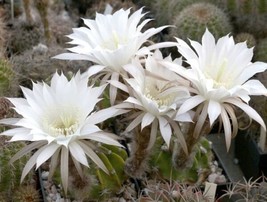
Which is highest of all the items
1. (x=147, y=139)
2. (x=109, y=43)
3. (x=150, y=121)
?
(x=109, y=43)

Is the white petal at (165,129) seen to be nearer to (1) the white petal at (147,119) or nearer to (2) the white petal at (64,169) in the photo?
(1) the white petal at (147,119)

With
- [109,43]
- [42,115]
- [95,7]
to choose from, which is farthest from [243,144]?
[95,7]

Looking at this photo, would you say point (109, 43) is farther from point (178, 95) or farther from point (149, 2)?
point (149, 2)

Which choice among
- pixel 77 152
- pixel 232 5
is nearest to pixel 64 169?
pixel 77 152

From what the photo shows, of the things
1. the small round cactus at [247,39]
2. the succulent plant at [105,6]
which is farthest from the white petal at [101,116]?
the succulent plant at [105,6]

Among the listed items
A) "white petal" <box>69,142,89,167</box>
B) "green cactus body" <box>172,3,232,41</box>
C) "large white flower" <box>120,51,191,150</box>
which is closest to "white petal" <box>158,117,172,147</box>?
"large white flower" <box>120,51,191,150</box>

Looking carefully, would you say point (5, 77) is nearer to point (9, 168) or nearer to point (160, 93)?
point (9, 168)
